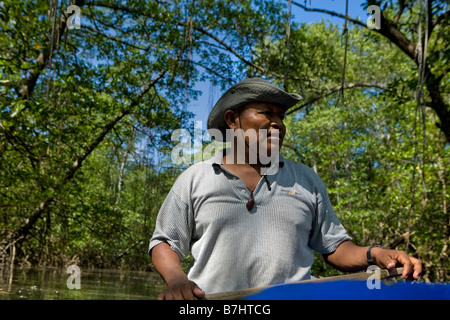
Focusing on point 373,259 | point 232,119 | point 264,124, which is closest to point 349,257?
point 373,259

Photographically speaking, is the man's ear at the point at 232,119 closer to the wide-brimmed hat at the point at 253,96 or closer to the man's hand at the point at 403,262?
the wide-brimmed hat at the point at 253,96

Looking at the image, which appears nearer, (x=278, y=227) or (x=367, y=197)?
(x=278, y=227)

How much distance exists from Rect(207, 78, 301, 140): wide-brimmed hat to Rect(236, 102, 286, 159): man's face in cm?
2

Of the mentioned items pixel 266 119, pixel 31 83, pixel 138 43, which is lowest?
pixel 266 119

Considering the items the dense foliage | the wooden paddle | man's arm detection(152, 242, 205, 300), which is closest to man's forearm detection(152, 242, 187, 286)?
man's arm detection(152, 242, 205, 300)

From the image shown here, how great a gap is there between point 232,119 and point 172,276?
603 mm

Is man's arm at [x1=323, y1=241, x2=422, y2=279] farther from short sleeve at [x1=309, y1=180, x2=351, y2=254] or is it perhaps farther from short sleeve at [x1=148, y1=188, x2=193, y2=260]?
short sleeve at [x1=148, y1=188, x2=193, y2=260]

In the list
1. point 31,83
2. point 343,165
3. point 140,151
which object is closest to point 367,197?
point 343,165

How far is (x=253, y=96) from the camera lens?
55.9 inches

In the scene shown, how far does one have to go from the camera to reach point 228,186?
133cm

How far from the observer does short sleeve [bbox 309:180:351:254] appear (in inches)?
54.4

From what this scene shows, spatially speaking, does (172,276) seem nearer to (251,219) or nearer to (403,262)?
(251,219)
